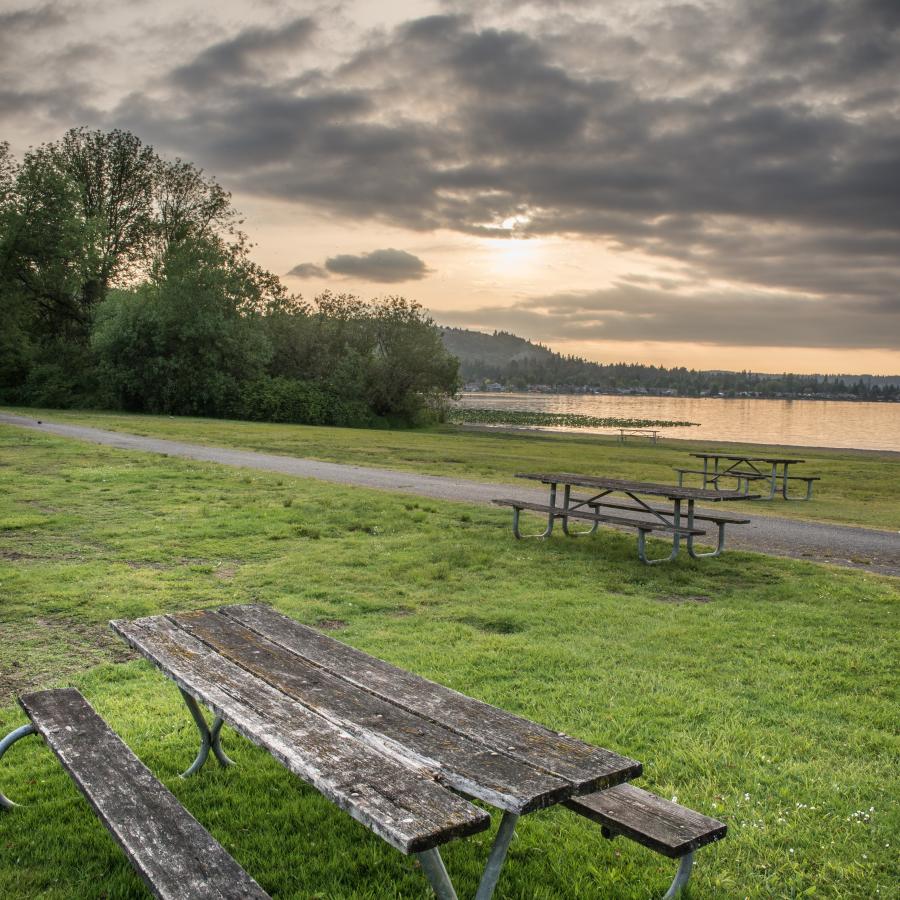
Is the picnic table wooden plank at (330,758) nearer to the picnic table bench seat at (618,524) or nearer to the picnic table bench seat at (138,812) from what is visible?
the picnic table bench seat at (138,812)

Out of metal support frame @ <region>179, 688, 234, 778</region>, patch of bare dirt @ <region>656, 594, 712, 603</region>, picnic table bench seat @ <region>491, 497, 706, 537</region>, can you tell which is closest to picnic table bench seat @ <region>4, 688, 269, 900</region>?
metal support frame @ <region>179, 688, 234, 778</region>

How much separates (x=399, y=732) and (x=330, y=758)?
1.07 ft

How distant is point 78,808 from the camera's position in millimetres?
3943

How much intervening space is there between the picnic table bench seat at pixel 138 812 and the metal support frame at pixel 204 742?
0.50m

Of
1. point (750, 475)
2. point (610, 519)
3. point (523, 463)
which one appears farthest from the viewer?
point (523, 463)

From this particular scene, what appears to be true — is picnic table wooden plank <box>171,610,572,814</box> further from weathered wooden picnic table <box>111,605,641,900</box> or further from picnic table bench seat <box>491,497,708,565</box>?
picnic table bench seat <box>491,497,708,565</box>

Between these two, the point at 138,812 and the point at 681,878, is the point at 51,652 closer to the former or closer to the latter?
the point at 138,812

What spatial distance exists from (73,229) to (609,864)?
50.3 m

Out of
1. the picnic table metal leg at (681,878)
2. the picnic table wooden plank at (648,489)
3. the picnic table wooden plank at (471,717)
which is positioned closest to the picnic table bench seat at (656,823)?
the picnic table metal leg at (681,878)

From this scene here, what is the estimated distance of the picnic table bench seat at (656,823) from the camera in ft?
9.44

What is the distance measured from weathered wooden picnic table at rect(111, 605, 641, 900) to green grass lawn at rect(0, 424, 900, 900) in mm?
776

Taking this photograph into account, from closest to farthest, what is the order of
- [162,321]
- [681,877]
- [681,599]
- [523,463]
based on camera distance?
[681,877], [681,599], [523,463], [162,321]

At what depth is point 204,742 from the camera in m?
4.32

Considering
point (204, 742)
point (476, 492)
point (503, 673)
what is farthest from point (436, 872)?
point (476, 492)
